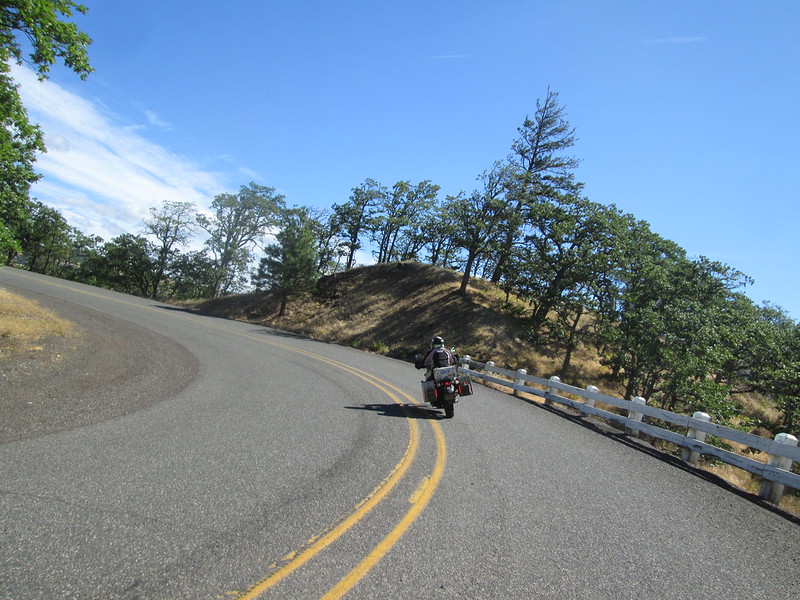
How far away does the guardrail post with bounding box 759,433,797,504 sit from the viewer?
621 centimetres

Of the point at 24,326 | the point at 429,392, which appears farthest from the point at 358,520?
the point at 24,326

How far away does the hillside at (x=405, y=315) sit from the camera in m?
28.5

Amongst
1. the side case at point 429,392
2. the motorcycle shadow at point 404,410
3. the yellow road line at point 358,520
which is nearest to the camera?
the yellow road line at point 358,520

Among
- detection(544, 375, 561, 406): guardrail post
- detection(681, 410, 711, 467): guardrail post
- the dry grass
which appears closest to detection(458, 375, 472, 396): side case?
detection(681, 410, 711, 467): guardrail post

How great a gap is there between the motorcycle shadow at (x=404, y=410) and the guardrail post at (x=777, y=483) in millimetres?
5418

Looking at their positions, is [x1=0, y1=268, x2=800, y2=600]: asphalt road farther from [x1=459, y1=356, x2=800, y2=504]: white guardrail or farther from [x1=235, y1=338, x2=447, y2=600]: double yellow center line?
[x1=459, y1=356, x2=800, y2=504]: white guardrail

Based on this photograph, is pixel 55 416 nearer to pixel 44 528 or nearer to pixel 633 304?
pixel 44 528

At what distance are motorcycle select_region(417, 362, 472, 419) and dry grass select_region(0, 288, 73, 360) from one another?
9.17m

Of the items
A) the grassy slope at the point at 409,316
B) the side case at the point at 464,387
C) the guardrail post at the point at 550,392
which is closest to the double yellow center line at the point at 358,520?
the side case at the point at 464,387

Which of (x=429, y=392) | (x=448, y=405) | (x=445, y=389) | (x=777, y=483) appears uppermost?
(x=777, y=483)

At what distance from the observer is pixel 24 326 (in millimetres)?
11727

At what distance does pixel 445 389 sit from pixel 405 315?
86.7 ft

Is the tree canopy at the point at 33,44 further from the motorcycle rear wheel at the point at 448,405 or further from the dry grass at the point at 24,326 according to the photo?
the motorcycle rear wheel at the point at 448,405

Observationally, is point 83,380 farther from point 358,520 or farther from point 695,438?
point 695,438
